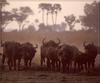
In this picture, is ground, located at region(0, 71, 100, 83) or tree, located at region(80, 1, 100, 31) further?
tree, located at region(80, 1, 100, 31)

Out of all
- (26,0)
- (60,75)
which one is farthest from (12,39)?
(60,75)

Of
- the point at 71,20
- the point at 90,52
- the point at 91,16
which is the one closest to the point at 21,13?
the point at 71,20

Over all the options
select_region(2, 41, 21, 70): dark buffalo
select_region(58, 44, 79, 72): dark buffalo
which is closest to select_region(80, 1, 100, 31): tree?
select_region(58, 44, 79, 72): dark buffalo

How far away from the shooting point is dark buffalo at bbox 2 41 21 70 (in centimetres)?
588

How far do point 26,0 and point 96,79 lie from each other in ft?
7.17

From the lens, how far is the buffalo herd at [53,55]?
589cm

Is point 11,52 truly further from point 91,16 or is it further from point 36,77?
point 91,16

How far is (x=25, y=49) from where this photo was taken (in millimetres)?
5969

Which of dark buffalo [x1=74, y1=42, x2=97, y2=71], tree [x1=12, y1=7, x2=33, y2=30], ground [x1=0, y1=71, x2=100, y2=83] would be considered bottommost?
ground [x1=0, y1=71, x2=100, y2=83]

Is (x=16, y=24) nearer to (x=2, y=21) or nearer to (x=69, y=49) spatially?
(x=2, y=21)

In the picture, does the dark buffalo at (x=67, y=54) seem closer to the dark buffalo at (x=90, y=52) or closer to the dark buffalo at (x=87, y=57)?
the dark buffalo at (x=87, y=57)

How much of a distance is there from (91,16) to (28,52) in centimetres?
151

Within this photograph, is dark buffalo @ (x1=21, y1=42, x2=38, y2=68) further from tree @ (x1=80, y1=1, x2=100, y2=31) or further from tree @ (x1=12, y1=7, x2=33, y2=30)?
tree @ (x1=80, y1=1, x2=100, y2=31)

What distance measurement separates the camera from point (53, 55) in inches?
235
